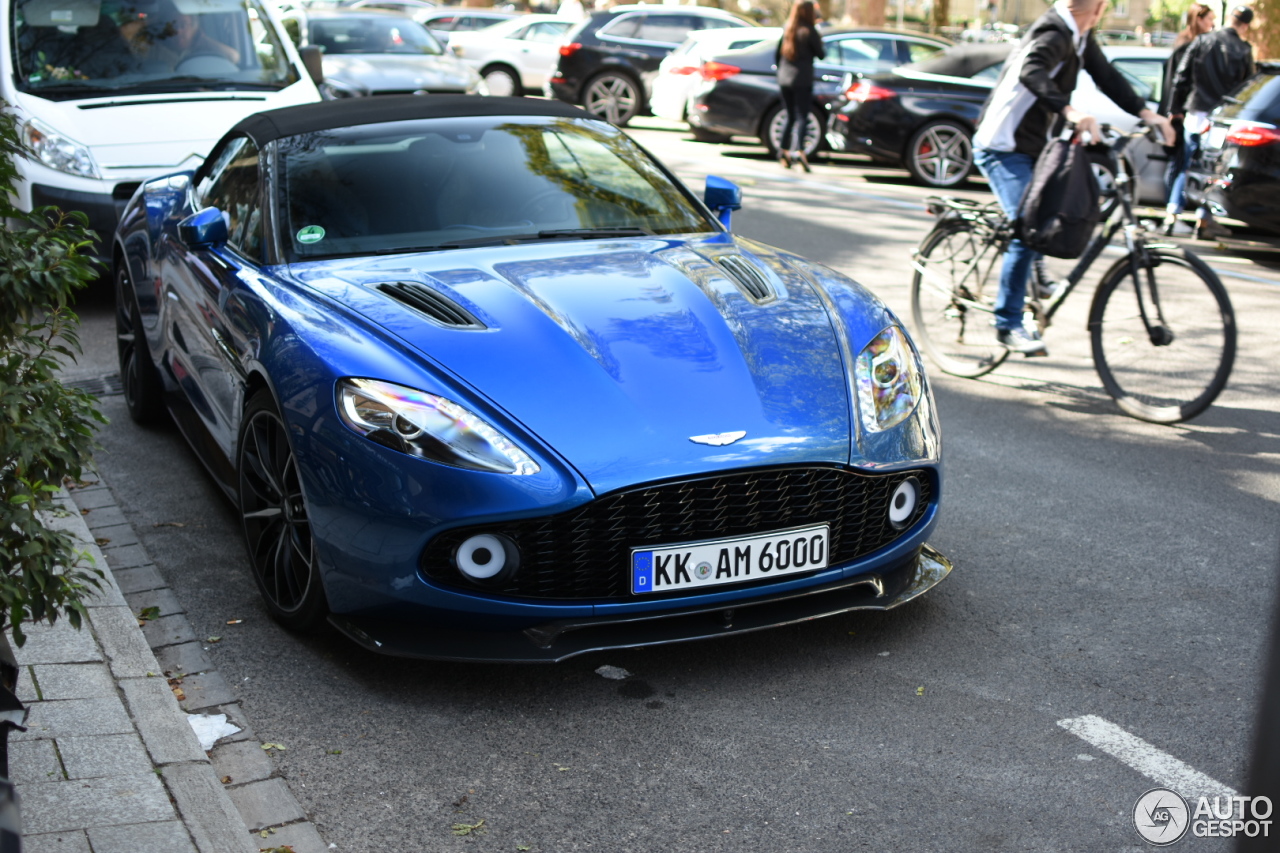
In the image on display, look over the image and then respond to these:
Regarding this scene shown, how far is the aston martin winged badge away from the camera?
3439mm

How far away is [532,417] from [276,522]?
1.03 m

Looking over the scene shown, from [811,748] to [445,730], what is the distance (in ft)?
3.00

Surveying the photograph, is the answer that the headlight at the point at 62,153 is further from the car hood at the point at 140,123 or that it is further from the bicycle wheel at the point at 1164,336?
the bicycle wheel at the point at 1164,336

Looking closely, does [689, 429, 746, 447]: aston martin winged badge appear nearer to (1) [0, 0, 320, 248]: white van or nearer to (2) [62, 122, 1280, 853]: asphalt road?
(2) [62, 122, 1280, 853]: asphalt road

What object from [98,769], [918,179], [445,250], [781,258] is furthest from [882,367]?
[918,179]

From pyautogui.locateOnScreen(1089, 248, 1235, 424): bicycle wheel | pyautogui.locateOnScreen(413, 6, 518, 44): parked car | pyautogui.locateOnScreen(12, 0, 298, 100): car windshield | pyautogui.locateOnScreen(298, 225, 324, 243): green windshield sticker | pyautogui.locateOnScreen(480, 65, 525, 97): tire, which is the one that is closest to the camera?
pyautogui.locateOnScreen(298, 225, 324, 243): green windshield sticker

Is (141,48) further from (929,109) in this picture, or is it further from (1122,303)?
(929,109)

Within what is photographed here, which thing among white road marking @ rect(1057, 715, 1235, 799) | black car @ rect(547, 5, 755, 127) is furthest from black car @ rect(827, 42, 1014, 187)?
white road marking @ rect(1057, 715, 1235, 799)

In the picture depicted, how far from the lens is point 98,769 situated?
2.96 m

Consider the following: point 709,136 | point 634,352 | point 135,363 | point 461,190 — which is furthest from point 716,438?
point 709,136

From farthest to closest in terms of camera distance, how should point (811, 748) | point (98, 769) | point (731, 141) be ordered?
point (731, 141) < point (811, 748) < point (98, 769)

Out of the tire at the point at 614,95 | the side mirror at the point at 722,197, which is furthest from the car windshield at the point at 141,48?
the tire at the point at 614,95

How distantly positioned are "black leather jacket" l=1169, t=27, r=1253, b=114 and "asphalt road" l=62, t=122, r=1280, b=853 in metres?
7.12

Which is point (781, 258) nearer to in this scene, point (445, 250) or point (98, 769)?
point (445, 250)
